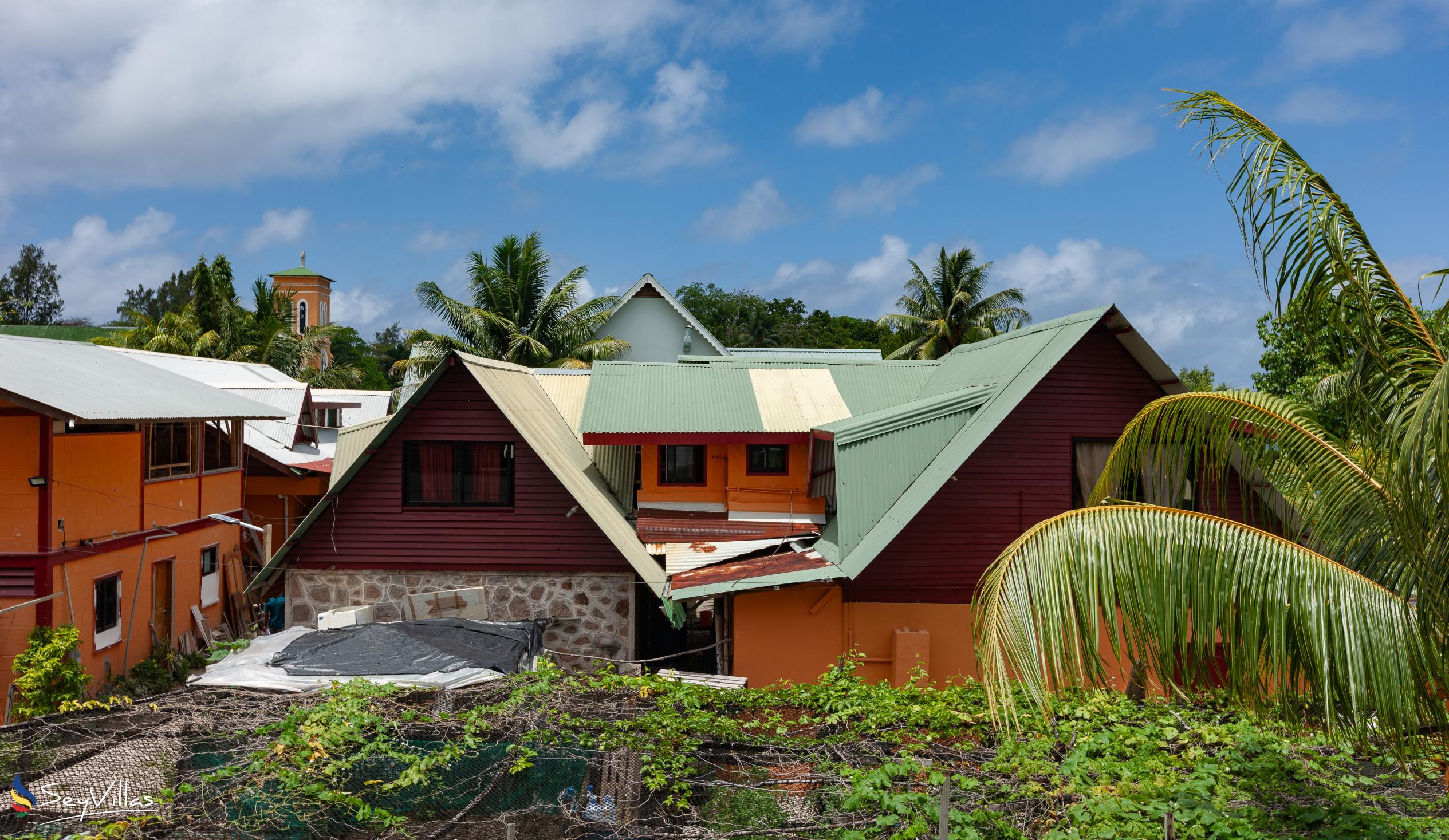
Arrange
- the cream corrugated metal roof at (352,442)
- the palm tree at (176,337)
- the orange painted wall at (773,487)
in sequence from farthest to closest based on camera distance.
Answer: the palm tree at (176,337) → the cream corrugated metal roof at (352,442) → the orange painted wall at (773,487)

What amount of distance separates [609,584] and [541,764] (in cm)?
721

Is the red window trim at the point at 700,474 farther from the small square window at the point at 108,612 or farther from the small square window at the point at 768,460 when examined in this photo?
the small square window at the point at 108,612

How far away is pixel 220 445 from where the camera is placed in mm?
21688

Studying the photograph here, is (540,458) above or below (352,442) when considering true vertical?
below

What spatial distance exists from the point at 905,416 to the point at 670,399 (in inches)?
164

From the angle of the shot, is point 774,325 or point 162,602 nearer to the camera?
point 162,602

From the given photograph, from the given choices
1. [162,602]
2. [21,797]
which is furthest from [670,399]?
[162,602]

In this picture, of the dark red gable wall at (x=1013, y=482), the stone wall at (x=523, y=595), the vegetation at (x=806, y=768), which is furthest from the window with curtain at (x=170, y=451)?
the dark red gable wall at (x=1013, y=482)

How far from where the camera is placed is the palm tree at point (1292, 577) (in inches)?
219

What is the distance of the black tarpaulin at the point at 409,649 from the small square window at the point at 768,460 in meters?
4.64

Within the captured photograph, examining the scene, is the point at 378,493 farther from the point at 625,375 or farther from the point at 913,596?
the point at 913,596

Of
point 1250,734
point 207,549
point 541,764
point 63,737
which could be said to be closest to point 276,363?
point 207,549

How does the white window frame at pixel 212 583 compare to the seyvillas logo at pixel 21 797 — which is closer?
the seyvillas logo at pixel 21 797

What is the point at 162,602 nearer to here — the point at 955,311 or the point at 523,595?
the point at 523,595
